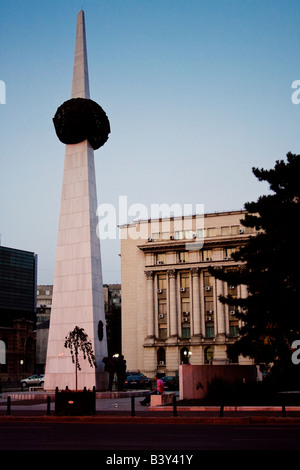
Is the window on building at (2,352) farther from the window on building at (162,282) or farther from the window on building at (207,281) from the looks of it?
the window on building at (207,281)

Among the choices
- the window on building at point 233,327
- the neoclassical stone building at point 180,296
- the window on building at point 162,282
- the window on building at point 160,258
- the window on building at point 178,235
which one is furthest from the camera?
the window on building at point 178,235

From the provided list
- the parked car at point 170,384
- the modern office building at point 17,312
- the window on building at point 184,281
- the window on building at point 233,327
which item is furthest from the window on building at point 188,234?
the parked car at point 170,384

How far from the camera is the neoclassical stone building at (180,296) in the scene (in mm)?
85938

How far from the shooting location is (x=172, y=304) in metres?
87.9

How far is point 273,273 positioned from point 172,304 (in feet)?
192

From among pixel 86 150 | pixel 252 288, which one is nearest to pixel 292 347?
pixel 252 288

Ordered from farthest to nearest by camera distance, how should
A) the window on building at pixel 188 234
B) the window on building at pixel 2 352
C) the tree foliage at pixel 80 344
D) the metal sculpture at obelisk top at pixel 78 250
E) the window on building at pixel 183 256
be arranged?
the window on building at pixel 2 352 < the window on building at pixel 188 234 < the window on building at pixel 183 256 < the metal sculpture at obelisk top at pixel 78 250 < the tree foliage at pixel 80 344

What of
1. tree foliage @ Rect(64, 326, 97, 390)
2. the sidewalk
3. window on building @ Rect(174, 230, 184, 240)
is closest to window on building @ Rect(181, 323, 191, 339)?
window on building @ Rect(174, 230, 184, 240)

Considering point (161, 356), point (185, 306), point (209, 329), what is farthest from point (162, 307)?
point (209, 329)

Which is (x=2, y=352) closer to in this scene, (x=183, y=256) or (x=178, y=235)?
(x=183, y=256)

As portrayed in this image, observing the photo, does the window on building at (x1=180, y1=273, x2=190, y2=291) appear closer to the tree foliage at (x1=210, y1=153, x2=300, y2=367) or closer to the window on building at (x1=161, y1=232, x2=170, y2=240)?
the window on building at (x1=161, y1=232, x2=170, y2=240)

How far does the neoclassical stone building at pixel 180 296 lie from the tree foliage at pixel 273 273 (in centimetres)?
5066

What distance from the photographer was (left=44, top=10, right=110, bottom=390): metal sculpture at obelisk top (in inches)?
1414
